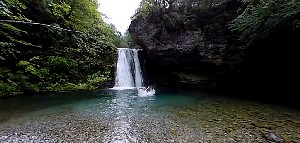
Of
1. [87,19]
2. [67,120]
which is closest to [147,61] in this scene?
[87,19]

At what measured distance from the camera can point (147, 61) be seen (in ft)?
70.0

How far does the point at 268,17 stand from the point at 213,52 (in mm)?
5531

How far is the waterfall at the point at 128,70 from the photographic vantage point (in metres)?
17.7

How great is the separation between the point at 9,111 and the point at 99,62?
35.2 ft

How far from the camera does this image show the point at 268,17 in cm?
940

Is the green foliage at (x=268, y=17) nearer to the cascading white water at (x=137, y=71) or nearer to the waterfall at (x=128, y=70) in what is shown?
the cascading white water at (x=137, y=71)

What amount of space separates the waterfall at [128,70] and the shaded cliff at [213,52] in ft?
5.10

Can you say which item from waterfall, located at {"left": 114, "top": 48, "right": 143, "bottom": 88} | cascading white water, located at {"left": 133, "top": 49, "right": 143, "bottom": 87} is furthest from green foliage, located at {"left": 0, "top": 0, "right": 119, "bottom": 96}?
cascading white water, located at {"left": 133, "top": 49, "right": 143, "bottom": 87}

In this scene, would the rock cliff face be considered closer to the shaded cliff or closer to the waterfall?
the shaded cliff

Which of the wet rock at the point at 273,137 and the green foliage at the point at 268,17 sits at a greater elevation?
the green foliage at the point at 268,17

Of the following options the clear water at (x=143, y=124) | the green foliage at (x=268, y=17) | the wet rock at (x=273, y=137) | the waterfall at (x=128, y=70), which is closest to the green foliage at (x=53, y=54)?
the waterfall at (x=128, y=70)

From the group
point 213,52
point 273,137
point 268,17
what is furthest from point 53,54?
point 273,137

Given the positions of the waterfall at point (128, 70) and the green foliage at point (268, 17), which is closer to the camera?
the green foliage at point (268, 17)

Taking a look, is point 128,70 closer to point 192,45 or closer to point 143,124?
point 192,45
